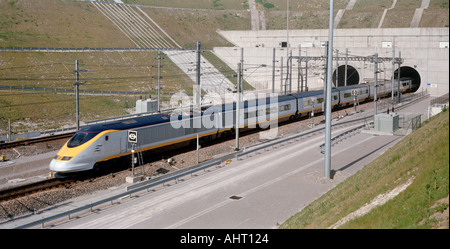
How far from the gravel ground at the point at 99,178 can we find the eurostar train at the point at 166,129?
1045mm

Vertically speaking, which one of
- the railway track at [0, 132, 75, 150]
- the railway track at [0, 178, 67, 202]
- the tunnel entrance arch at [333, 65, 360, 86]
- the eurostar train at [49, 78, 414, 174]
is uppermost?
the tunnel entrance arch at [333, 65, 360, 86]

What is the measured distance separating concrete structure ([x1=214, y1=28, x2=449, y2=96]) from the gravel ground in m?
26.5

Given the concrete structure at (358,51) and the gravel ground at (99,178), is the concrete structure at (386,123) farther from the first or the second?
the concrete structure at (358,51)

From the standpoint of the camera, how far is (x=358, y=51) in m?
73.8

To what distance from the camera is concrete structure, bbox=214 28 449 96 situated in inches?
2579

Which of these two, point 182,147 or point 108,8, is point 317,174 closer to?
point 182,147

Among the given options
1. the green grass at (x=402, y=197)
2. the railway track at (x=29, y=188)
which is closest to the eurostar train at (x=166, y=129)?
the railway track at (x=29, y=188)

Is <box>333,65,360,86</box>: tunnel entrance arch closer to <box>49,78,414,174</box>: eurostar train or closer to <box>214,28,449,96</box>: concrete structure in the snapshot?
<box>214,28,449,96</box>: concrete structure

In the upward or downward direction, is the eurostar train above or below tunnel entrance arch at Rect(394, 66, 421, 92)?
below

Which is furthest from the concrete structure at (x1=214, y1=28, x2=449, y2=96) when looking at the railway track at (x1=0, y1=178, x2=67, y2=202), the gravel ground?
the railway track at (x1=0, y1=178, x2=67, y2=202)

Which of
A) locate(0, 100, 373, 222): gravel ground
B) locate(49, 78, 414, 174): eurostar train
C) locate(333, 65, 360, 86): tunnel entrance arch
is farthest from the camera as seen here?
locate(333, 65, 360, 86): tunnel entrance arch

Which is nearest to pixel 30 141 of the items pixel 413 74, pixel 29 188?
pixel 29 188

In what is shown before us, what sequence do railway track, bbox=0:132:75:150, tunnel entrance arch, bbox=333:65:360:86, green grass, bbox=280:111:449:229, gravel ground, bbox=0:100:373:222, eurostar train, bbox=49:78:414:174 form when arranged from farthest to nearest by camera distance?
tunnel entrance arch, bbox=333:65:360:86
railway track, bbox=0:132:75:150
eurostar train, bbox=49:78:414:174
gravel ground, bbox=0:100:373:222
green grass, bbox=280:111:449:229
